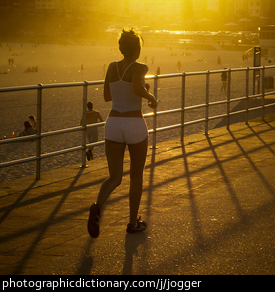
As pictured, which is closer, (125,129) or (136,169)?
(125,129)

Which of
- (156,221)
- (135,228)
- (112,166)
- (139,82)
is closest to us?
(139,82)

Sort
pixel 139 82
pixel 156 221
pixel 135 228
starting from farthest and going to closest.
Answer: pixel 156 221 → pixel 135 228 → pixel 139 82

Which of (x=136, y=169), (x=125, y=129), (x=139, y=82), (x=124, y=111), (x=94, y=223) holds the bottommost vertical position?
(x=94, y=223)

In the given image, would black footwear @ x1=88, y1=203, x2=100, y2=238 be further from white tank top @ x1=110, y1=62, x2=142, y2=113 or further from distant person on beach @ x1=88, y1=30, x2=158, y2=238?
white tank top @ x1=110, y1=62, x2=142, y2=113

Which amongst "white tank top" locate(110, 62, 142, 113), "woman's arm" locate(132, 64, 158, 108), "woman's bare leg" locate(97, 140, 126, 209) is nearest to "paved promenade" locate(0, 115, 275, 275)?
"woman's bare leg" locate(97, 140, 126, 209)

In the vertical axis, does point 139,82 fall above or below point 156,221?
above

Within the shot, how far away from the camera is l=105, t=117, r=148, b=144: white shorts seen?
3.99 m

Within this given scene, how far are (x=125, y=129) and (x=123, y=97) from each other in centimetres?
Result: 24

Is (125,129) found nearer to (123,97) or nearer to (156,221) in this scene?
(123,97)

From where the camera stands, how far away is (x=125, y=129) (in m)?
3.99

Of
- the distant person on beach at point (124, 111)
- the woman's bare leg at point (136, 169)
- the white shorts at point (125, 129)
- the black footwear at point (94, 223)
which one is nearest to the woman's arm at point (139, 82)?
the distant person on beach at point (124, 111)

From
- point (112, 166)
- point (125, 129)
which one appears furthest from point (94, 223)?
point (125, 129)

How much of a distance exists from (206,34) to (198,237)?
135813 millimetres
